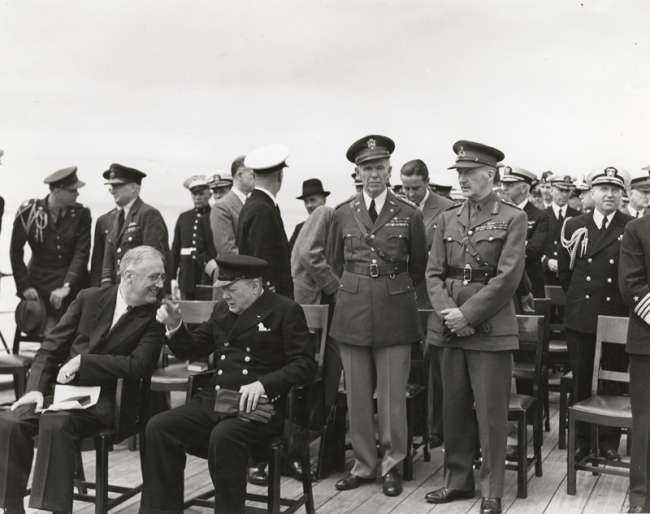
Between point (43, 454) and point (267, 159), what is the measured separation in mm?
1946

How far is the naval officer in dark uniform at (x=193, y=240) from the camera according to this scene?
7.44 m

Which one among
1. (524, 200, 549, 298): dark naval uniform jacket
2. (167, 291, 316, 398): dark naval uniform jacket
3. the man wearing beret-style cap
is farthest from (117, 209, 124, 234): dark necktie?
(524, 200, 549, 298): dark naval uniform jacket

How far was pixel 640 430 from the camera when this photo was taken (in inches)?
146

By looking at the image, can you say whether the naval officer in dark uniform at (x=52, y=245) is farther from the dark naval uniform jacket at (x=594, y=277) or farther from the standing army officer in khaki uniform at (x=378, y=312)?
the dark naval uniform jacket at (x=594, y=277)

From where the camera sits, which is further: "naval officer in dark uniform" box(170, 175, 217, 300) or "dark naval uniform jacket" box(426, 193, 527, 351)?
"naval officer in dark uniform" box(170, 175, 217, 300)

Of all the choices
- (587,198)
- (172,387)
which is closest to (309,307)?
(172,387)

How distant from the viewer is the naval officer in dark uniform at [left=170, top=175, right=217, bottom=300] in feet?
24.4

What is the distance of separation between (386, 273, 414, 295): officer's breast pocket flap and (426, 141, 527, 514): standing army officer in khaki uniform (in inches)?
7.6

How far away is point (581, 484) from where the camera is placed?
4.29 m

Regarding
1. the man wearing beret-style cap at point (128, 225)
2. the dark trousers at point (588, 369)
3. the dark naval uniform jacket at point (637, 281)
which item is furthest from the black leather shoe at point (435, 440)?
the man wearing beret-style cap at point (128, 225)

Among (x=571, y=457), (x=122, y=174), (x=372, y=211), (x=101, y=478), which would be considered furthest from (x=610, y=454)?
(x=122, y=174)

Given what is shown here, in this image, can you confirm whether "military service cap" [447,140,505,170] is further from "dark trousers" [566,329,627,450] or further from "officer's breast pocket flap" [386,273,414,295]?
"dark trousers" [566,329,627,450]

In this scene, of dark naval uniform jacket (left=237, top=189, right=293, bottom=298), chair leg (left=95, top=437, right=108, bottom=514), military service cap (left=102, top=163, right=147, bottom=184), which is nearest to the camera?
chair leg (left=95, top=437, right=108, bottom=514)

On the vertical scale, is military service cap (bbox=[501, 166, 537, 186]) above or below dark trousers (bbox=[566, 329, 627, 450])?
above
